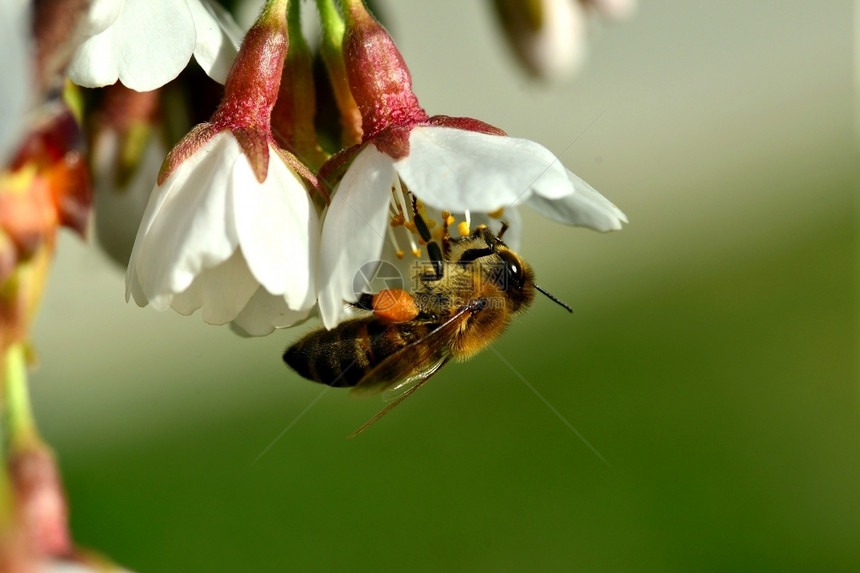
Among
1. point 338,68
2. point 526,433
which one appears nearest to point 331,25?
point 338,68

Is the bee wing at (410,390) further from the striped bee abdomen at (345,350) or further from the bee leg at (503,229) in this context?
the bee leg at (503,229)

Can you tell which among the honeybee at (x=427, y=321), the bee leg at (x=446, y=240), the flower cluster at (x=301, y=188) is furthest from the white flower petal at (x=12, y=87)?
the bee leg at (x=446, y=240)

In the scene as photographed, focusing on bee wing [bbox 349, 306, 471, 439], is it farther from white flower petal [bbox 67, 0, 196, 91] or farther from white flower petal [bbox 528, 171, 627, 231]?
white flower petal [bbox 67, 0, 196, 91]

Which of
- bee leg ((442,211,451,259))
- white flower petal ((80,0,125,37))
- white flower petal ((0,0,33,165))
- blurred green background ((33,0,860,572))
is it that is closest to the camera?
white flower petal ((0,0,33,165))

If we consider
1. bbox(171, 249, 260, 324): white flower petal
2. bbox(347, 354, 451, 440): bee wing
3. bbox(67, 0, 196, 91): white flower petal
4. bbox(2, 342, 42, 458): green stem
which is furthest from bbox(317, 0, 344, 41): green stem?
bbox(2, 342, 42, 458): green stem

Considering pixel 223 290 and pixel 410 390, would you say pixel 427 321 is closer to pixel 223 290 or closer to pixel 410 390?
pixel 410 390
